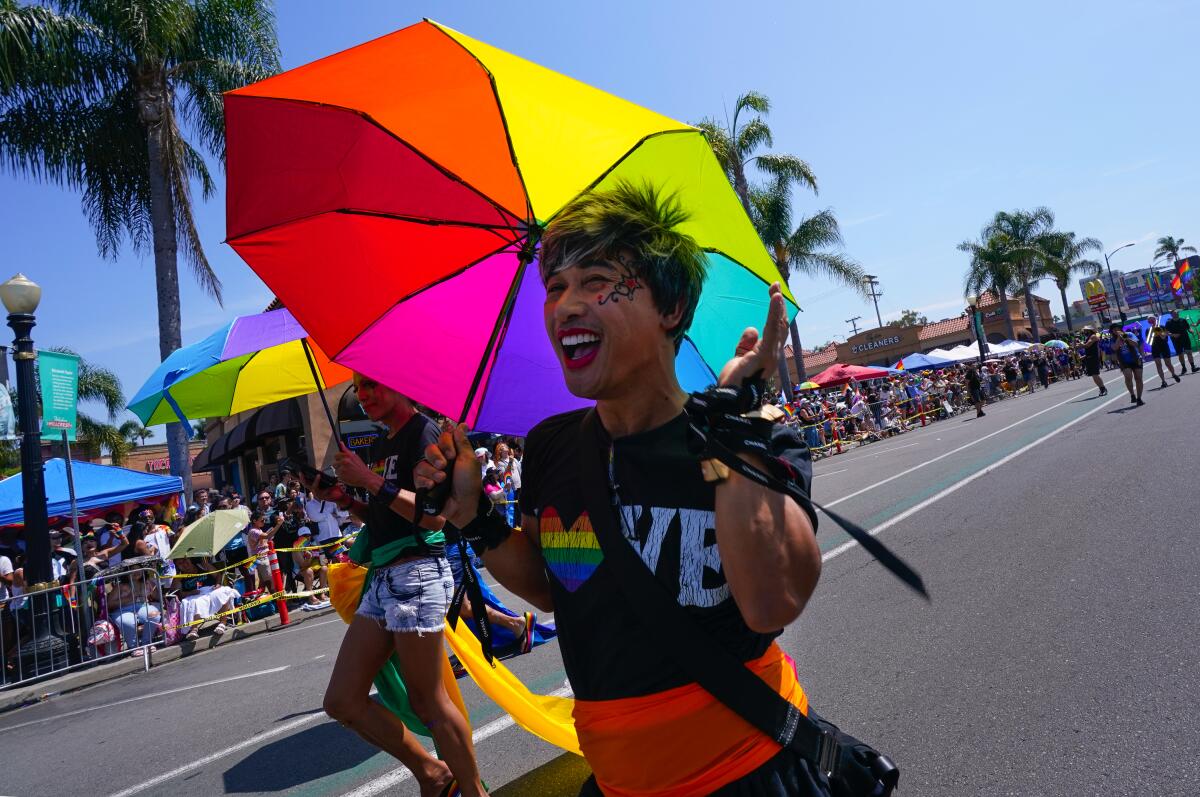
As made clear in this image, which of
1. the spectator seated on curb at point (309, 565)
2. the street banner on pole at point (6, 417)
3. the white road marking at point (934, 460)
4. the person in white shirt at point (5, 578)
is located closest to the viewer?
the person in white shirt at point (5, 578)

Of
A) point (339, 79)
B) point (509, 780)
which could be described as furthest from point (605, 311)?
point (509, 780)

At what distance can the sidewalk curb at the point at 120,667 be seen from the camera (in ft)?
28.5

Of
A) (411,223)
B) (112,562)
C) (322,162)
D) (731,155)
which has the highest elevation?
(731,155)

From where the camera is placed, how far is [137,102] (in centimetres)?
1727

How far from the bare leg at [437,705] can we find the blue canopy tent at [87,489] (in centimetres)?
1335

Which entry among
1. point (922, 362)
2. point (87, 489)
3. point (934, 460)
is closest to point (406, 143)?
point (934, 460)

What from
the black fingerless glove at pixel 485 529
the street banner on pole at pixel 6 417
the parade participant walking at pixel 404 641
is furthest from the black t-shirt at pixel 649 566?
the street banner on pole at pixel 6 417

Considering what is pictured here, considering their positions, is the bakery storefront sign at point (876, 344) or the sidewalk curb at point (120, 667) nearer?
the sidewalk curb at point (120, 667)

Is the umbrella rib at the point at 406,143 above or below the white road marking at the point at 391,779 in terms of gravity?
above

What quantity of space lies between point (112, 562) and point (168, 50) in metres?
11.2

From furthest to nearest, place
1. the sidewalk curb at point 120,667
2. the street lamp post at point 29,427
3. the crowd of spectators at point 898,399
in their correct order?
the crowd of spectators at point 898,399 < the street lamp post at point 29,427 < the sidewalk curb at point 120,667

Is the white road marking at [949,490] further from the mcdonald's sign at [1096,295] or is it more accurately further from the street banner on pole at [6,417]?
the mcdonald's sign at [1096,295]

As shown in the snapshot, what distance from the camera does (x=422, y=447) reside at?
3.45 meters

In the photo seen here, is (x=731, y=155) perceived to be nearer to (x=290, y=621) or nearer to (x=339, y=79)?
(x=290, y=621)
